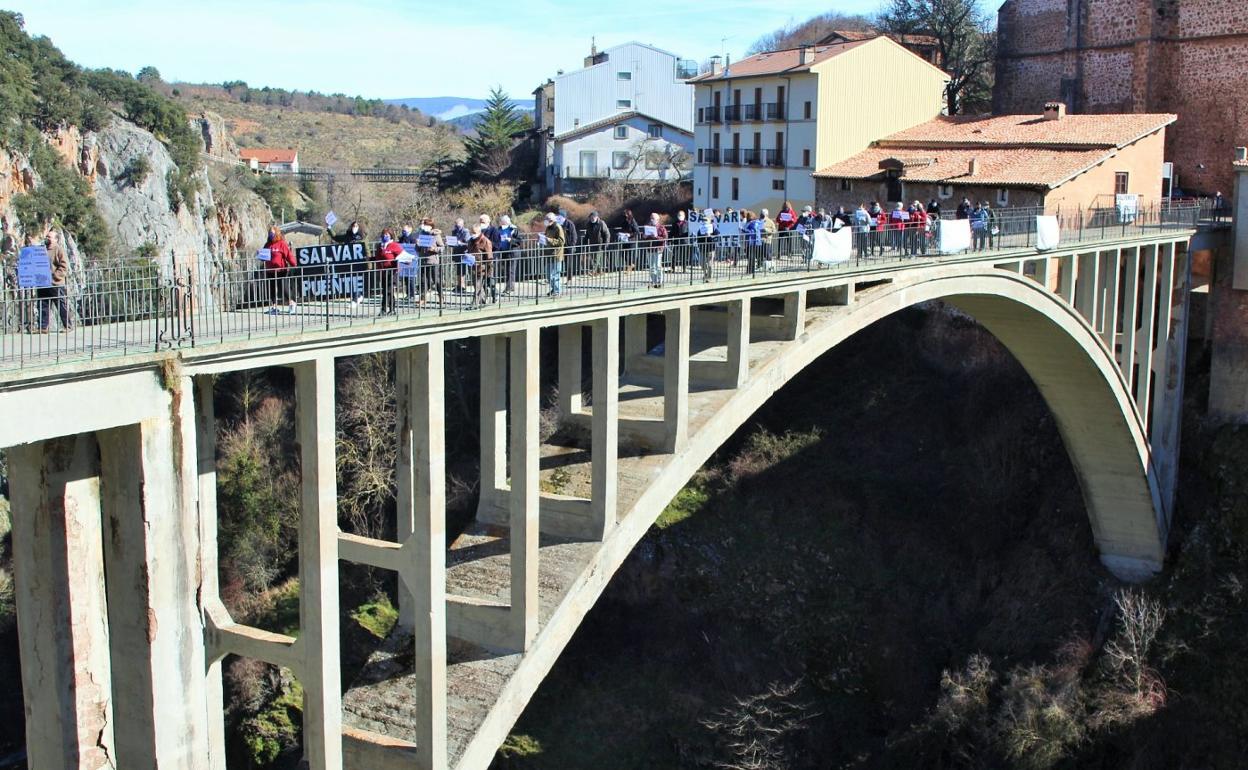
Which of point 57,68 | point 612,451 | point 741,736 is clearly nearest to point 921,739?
point 741,736

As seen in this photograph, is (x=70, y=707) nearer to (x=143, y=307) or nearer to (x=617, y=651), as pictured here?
(x=143, y=307)

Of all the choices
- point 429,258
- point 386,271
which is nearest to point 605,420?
point 429,258

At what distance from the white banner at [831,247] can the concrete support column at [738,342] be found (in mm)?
2763

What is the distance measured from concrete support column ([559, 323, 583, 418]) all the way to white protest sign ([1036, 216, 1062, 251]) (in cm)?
1227

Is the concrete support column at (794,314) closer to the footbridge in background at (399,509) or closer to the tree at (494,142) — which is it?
the footbridge in background at (399,509)

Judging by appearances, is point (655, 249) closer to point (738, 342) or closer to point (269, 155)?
point (738, 342)

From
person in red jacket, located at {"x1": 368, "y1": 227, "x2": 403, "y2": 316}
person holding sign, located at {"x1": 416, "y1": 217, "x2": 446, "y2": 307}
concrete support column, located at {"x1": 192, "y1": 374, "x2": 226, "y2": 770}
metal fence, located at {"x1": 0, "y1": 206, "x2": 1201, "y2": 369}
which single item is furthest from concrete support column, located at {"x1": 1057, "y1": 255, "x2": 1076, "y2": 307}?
concrete support column, located at {"x1": 192, "y1": 374, "x2": 226, "y2": 770}

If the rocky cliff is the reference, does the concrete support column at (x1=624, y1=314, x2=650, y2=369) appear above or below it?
below

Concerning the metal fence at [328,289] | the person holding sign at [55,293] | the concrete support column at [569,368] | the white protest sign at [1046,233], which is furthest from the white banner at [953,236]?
the person holding sign at [55,293]

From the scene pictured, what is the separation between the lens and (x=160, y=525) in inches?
437

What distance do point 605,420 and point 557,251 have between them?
7.13ft

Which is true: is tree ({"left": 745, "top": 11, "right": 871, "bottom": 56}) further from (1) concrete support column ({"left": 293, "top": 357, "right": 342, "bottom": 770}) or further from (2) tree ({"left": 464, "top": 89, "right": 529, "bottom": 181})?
(1) concrete support column ({"left": 293, "top": 357, "right": 342, "bottom": 770})

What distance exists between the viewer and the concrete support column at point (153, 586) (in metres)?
11.0

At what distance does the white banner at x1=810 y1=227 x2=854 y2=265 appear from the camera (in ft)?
67.0
